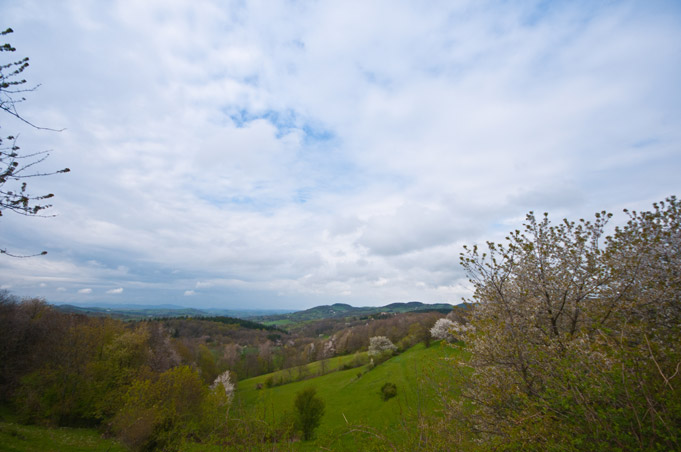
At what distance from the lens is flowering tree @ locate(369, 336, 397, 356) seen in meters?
56.6

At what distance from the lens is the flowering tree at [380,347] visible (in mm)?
56575

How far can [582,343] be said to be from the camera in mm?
6031

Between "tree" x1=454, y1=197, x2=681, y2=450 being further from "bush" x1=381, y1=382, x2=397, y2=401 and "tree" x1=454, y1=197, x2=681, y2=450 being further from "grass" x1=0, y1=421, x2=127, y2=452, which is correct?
"bush" x1=381, y1=382, x2=397, y2=401

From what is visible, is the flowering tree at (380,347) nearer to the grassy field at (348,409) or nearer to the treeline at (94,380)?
the grassy field at (348,409)

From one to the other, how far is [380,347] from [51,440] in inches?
1997

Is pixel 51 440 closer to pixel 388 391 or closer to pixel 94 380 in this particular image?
pixel 94 380

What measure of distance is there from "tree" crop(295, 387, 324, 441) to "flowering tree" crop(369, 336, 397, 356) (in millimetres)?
31343

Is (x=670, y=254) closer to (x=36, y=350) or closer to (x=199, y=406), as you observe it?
(x=199, y=406)

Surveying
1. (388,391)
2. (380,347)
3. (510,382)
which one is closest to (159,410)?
(510,382)

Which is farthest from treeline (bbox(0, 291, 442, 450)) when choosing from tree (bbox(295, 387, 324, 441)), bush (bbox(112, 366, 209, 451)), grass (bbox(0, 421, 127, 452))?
tree (bbox(295, 387, 324, 441))

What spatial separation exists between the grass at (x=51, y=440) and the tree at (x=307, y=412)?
1337 cm

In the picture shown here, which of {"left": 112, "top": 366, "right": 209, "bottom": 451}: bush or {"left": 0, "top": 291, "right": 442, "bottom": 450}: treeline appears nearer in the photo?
{"left": 112, "top": 366, "right": 209, "bottom": 451}: bush

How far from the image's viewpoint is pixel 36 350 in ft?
91.0

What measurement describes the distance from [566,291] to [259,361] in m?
73.8
